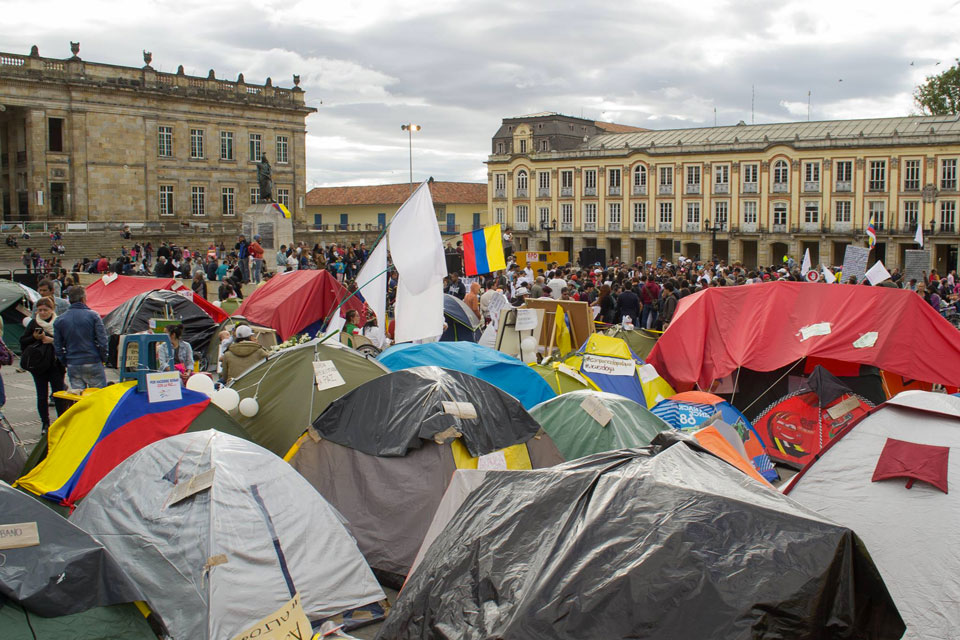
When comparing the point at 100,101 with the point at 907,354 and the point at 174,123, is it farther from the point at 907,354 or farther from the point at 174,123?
the point at 907,354

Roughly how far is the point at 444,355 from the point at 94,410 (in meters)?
3.39

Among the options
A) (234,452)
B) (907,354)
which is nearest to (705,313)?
(907,354)

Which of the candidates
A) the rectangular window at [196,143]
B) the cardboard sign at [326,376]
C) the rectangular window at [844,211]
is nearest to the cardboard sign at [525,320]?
the cardboard sign at [326,376]

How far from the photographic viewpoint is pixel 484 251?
1476 centimetres

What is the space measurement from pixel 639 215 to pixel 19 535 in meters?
57.5

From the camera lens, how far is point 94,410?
6.18 m

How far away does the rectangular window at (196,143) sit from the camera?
45.4 meters

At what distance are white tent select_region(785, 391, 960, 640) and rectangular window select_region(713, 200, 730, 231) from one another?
5153 centimetres

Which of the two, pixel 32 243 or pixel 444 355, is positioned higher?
pixel 32 243

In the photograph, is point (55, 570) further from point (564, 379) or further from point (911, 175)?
point (911, 175)

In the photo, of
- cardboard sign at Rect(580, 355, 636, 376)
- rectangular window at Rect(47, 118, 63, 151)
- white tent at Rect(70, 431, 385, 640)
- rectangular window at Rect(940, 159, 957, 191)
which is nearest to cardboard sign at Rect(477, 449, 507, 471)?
white tent at Rect(70, 431, 385, 640)

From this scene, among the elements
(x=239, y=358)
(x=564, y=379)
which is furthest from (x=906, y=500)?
(x=239, y=358)

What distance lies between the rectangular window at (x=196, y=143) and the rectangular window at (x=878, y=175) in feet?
129

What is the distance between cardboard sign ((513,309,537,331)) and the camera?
11.1m
